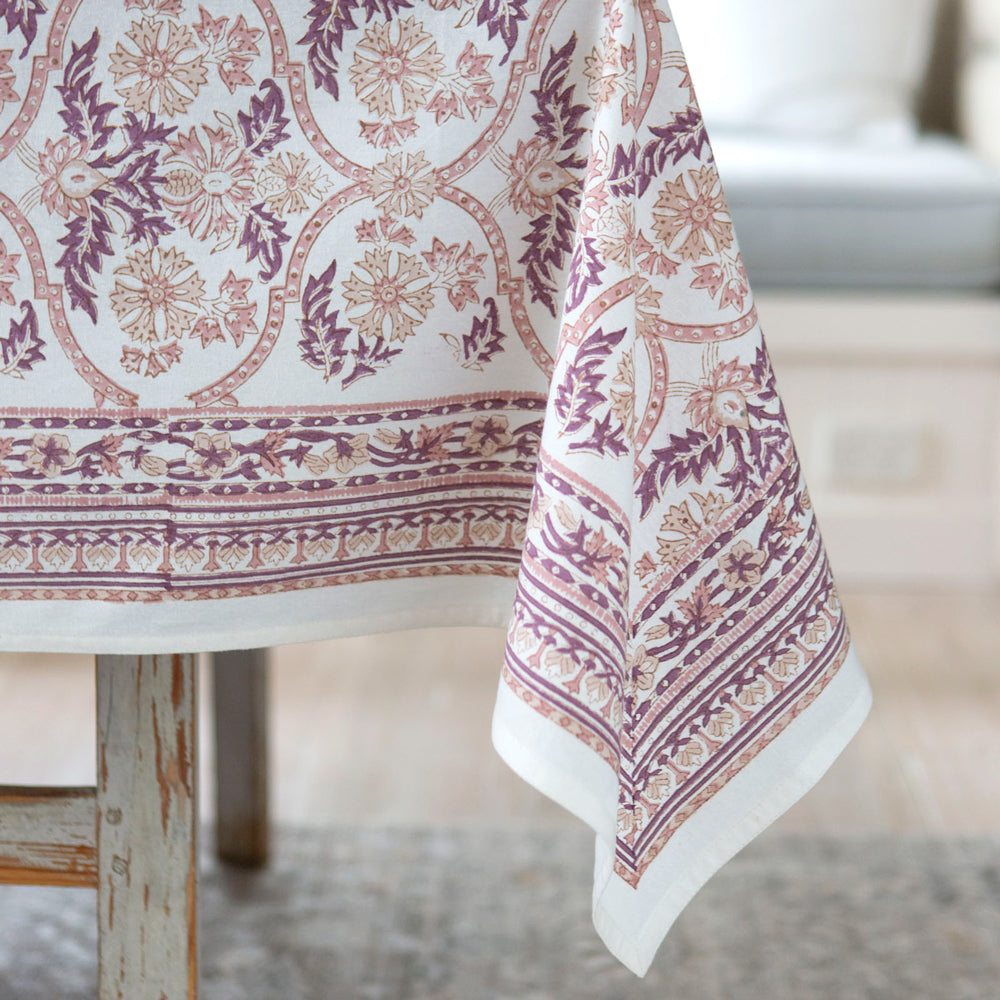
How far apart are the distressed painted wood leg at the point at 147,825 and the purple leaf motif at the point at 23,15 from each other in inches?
11.9

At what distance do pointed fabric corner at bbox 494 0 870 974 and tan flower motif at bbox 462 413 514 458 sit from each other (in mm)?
75

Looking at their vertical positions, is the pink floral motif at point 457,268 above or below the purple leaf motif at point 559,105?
below

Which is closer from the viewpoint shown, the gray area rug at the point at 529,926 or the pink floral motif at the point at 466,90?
the pink floral motif at the point at 466,90

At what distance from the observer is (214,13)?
0.53m

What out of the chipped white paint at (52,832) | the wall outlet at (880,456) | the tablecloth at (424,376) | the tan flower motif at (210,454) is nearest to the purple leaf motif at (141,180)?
the tablecloth at (424,376)

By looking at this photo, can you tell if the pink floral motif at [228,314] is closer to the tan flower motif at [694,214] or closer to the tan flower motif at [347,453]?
the tan flower motif at [347,453]

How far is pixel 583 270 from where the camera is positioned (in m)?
0.52

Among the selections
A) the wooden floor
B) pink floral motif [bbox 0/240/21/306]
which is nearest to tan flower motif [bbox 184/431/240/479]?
pink floral motif [bbox 0/240/21/306]

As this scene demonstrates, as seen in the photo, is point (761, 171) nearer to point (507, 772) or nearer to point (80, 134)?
point (507, 772)

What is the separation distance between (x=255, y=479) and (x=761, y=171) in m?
1.27

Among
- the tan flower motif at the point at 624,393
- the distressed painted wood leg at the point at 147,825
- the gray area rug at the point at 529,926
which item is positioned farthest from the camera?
the gray area rug at the point at 529,926

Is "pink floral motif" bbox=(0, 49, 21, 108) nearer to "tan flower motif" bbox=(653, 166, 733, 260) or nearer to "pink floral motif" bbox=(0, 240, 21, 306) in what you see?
"pink floral motif" bbox=(0, 240, 21, 306)

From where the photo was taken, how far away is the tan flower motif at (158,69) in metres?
0.53

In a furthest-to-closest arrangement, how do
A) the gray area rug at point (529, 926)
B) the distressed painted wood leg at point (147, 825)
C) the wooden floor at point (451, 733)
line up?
the wooden floor at point (451, 733), the gray area rug at point (529, 926), the distressed painted wood leg at point (147, 825)
